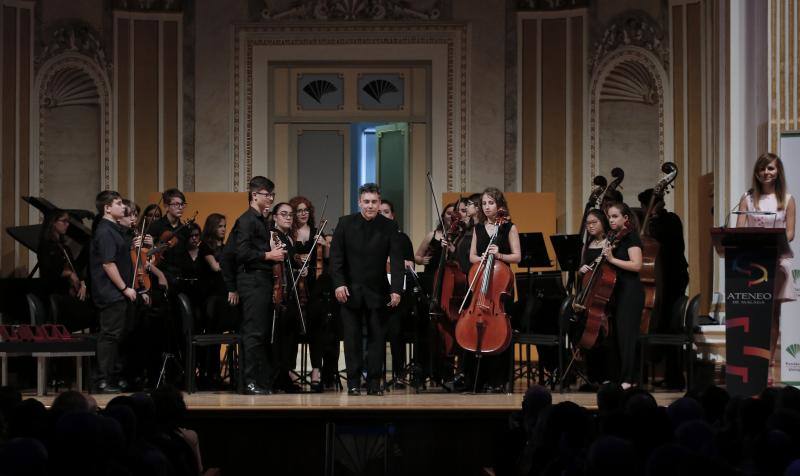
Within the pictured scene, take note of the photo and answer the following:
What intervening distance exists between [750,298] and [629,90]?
601 cm

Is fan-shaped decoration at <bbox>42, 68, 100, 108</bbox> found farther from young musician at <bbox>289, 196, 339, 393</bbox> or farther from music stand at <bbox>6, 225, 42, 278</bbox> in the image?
young musician at <bbox>289, 196, 339, 393</bbox>

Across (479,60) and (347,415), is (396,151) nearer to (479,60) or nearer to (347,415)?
(479,60)

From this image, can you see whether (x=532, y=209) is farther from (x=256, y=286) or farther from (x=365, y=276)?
(x=256, y=286)

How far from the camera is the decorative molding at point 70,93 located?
38.1 ft

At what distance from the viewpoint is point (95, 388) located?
775 centimetres

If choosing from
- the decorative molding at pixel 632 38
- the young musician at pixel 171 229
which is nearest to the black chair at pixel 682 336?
the young musician at pixel 171 229

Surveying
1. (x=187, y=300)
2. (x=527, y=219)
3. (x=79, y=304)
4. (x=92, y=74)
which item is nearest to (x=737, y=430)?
(x=187, y=300)

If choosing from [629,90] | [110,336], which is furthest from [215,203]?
[629,90]

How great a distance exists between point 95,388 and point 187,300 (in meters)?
0.80

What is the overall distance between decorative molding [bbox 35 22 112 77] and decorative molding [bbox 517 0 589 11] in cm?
406

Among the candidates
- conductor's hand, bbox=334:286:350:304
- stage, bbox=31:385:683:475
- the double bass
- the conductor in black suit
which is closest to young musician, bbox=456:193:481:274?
the double bass

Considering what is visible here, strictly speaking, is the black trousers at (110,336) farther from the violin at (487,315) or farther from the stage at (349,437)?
the violin at (487,315)

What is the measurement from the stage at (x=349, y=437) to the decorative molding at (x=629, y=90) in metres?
5.54

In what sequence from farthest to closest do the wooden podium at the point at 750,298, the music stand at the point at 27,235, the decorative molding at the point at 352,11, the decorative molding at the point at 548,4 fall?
1. the decorative molding at the point at 352,11
2. the decorative molding at the point at 548,4
3. the music stand at the point at 27,235
4. the wooden podium at the point at 750,298
